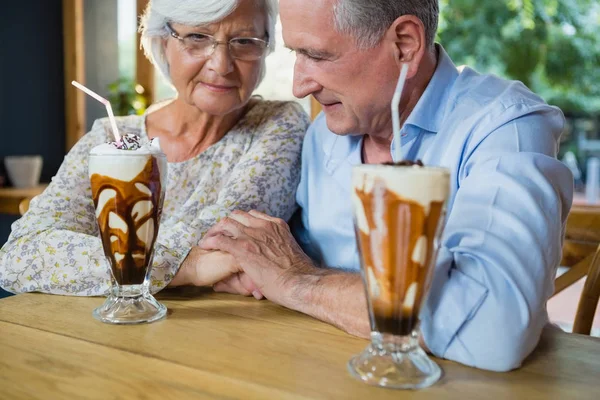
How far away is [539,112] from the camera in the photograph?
4.03 ft

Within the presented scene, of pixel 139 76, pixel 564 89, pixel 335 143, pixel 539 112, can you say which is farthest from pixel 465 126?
pixel 564 89

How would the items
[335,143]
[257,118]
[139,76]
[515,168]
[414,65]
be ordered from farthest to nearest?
[139,76]
[257,118]
[335,143]
[414,65]
[515,168]

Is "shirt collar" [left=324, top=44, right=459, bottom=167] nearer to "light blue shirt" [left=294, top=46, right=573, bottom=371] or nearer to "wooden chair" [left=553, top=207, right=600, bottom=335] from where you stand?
"light blue shirt" [left=294, top=46, right=573, bottom=371]

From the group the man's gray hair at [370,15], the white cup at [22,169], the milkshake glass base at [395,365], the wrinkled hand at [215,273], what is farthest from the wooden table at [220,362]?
the white cup at [22,169]

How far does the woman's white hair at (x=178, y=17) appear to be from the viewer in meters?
1.55

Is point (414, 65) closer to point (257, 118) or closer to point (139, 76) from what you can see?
point (257, 118)

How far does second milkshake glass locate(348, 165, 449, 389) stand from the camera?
0.79 m

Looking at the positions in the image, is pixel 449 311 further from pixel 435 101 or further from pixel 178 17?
pixel 178 17

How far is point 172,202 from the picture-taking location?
1.73 metres

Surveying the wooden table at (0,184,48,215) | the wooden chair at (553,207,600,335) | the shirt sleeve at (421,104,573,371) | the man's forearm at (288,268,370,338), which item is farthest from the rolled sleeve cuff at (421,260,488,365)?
the wooden table at (0,184,48,215)

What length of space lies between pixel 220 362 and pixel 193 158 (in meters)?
0.93

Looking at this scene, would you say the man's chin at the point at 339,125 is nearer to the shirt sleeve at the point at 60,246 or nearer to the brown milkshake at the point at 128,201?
the brown milkshake at the point at 128,201

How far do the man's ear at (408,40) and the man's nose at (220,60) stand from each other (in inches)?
18.1

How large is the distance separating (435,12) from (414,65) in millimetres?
139
